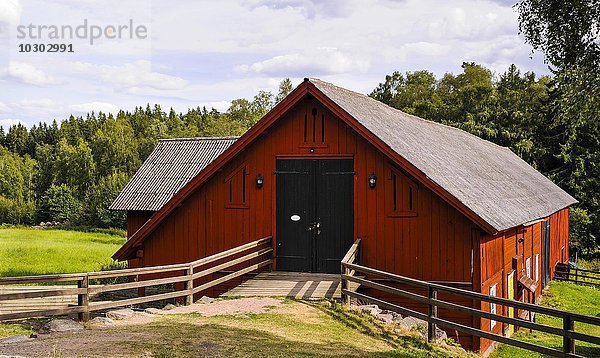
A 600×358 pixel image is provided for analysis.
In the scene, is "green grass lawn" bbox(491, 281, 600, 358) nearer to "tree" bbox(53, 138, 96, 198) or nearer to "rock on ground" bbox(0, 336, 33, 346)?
"rock on ground" bbox(0, 336, 33, 346)

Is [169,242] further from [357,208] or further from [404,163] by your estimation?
[404,163]

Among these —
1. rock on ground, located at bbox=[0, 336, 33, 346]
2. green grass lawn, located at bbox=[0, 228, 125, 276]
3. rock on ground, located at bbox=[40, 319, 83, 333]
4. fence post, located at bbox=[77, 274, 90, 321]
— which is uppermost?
fence post, located at bbox=[77, 274, 90, 321]

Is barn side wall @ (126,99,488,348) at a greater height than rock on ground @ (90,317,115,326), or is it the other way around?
barn side wall @ (126,99,488,348)

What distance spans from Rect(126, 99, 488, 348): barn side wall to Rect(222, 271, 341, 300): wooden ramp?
117 centimetres

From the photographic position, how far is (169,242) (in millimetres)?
17750

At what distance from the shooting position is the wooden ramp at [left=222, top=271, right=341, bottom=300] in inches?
561

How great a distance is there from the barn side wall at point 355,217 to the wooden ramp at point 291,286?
1.17 m

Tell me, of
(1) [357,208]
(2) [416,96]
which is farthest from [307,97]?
(2) [416,96]

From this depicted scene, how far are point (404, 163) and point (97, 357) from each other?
840 cm

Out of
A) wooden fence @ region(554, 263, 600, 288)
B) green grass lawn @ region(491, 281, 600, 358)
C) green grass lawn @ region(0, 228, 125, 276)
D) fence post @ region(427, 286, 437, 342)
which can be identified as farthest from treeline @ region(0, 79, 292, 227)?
fence post @ region(427, 286, 437, 342)

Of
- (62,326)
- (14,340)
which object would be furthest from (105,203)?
(14,340)

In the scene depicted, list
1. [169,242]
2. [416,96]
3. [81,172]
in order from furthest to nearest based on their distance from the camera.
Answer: [81,172] < [416,96] < [169,242]

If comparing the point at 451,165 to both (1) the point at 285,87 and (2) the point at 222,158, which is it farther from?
(1) the point at 285,87

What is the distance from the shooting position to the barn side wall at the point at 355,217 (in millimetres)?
14820
